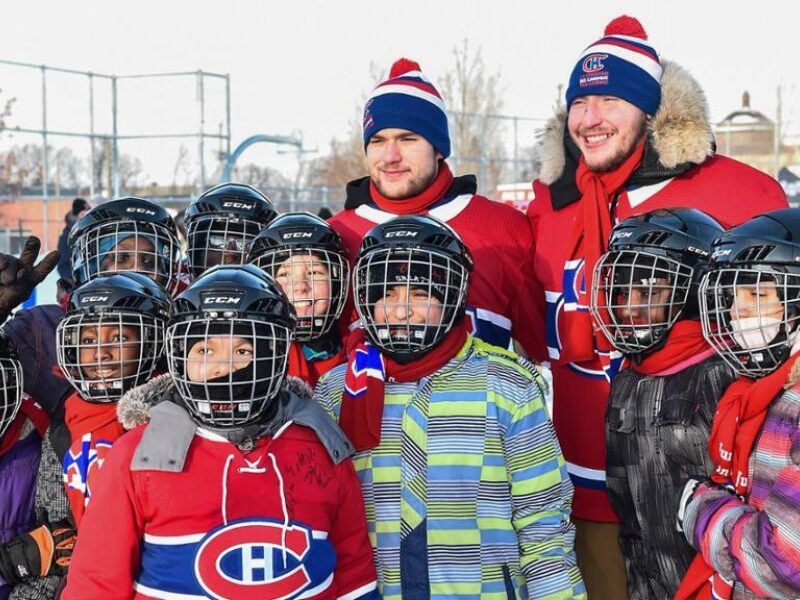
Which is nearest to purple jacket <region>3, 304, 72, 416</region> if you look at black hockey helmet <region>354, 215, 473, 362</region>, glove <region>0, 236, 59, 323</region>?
glove <region>0, 236, 59, 323</region>

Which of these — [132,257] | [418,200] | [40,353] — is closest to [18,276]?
[40,353]

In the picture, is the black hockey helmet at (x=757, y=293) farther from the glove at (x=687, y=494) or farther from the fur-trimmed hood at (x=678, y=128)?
the fur-trimmed hood at (x=678, y=128)

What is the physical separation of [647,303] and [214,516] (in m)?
1.42

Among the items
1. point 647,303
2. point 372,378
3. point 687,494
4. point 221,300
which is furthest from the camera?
point 647,303

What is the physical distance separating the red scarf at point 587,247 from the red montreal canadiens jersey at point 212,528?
1.36 metres

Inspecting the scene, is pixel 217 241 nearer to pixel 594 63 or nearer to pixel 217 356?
pixel 217 356

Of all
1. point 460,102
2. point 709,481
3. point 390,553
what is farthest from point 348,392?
point 460,102

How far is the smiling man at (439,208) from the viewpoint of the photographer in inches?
149

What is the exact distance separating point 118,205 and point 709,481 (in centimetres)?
229

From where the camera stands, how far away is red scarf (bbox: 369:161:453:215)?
3885 millimetres

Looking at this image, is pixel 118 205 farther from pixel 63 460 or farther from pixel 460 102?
pixel 460 102

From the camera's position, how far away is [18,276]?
3473mm

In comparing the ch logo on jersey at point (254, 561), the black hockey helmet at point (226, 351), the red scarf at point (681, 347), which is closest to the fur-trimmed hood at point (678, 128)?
the red scarf at point (681, 347)

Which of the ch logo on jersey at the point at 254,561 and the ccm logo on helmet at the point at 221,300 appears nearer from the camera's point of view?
the ch logo on jersey at the point at 254,561
